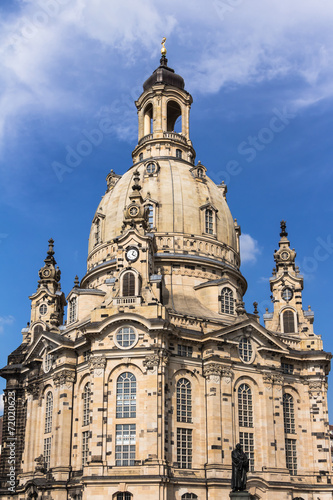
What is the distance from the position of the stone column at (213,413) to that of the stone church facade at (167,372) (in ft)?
0.42

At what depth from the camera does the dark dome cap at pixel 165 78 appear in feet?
269

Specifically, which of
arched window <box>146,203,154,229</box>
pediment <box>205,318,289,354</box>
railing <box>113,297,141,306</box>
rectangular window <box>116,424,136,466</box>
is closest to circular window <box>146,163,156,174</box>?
arched window <box>146,203,154,229</box>

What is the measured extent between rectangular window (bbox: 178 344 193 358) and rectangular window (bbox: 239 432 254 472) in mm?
8536

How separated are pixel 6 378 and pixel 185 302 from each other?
1035 inches

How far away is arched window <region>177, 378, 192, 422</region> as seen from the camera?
5482 centimetres

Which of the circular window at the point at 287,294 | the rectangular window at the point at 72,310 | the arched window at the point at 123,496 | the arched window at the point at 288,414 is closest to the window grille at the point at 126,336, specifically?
the arched window at the point at 123,496

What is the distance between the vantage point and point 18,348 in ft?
251

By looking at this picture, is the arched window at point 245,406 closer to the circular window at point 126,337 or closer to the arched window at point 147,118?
the circular window at point 126,337

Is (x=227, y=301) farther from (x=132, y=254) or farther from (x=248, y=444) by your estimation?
(x=248, y=444)

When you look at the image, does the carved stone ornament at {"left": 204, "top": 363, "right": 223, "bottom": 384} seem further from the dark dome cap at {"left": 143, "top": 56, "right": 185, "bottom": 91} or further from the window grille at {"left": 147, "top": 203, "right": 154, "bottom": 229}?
the dark dome cap at {"left": 143, "top": 56, "right": 185, "bottom": 91}

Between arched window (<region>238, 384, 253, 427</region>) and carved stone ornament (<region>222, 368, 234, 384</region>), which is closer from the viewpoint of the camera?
carved stone ornament (<region>222, 368, 234, 384</region>)

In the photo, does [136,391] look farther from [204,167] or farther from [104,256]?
[204,167]

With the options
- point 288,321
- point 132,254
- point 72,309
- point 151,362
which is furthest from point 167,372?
point 288,321

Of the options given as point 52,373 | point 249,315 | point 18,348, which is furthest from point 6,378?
point 249,315
